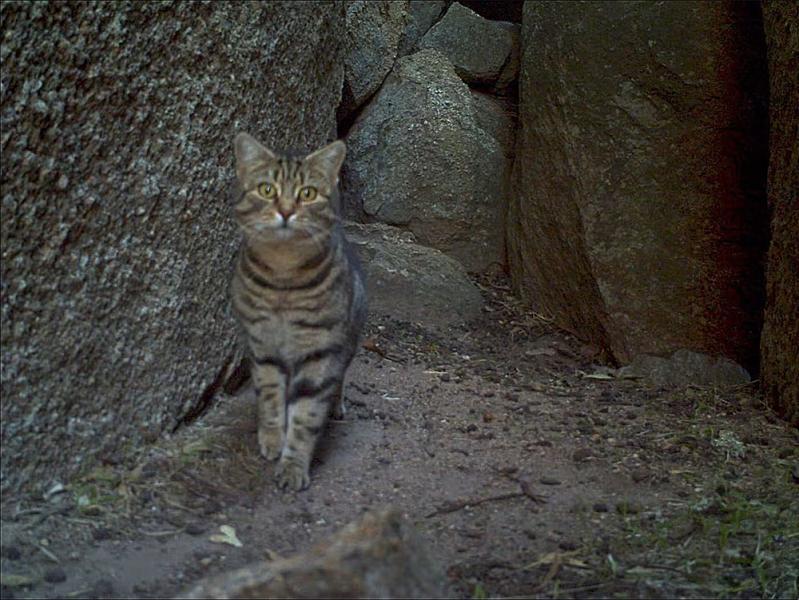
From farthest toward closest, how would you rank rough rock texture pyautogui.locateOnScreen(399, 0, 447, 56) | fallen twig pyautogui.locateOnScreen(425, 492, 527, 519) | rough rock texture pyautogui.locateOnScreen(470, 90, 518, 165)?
rough rock texture pyautogui.locateOnScreen(399, 0, 447, 56) < rough rock texture pyautogui.locateOnScreen(470, 90, 518, 165) < fallen twig pyautogui.locateOnScreen(425, 492, 527, 519)

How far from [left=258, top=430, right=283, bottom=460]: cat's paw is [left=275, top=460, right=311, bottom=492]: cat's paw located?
0.30 feet

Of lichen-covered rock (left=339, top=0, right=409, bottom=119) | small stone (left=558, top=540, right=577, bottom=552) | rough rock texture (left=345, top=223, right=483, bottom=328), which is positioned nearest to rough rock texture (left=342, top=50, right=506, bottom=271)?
lichen-covered rock (left=339, top=0, right=409, bottom=119)

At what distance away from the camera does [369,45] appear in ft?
21.6

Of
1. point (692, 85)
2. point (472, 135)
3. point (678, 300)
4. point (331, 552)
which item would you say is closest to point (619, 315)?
point (678, 300)

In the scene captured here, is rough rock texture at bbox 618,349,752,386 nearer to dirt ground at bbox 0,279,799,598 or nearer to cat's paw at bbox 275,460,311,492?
dirt ground at bbox 0,279,799,598

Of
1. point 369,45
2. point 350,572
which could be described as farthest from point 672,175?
point 350,572

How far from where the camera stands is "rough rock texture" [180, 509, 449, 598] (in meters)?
2.12

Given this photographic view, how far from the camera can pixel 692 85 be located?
5.28 meters

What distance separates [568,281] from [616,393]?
1.01 meters

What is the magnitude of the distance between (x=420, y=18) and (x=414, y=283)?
7.63ft

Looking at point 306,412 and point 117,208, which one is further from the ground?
point 117,208

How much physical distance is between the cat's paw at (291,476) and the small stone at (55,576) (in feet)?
2.96

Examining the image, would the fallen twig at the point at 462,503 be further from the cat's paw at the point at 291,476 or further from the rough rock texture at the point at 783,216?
the rough rock texture at the point at 783,216

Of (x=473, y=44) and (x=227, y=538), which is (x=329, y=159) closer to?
(x=227, y=538)
